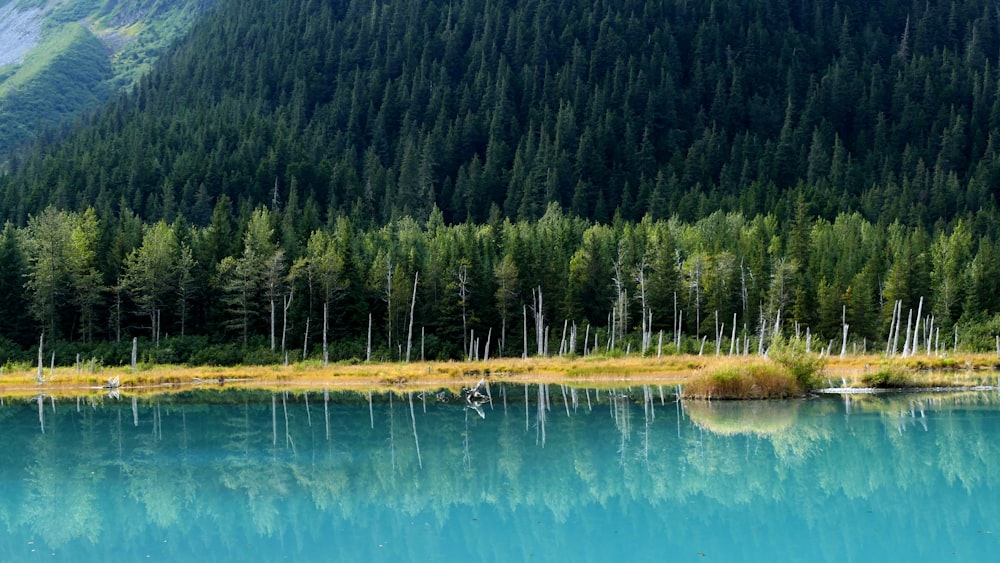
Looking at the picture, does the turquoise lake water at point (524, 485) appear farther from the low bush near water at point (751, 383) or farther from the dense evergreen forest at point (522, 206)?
the dense evergreen forest at point (522, 206)

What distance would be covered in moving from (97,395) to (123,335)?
28.3 meters

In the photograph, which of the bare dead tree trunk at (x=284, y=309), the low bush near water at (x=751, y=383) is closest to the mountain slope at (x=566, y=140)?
the bare dead tree trunk at (x=284, y=309)

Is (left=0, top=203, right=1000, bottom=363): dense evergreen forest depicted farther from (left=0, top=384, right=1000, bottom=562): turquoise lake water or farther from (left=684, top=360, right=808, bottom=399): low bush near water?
(left=0, top=384, right=1000, bottom=562): turquoise lake water

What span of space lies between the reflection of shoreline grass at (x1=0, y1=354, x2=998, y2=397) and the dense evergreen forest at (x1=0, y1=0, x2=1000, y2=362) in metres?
7.98

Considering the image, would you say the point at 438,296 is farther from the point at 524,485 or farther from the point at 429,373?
Result: the point at 524,485

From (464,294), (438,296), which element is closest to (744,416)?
(464,294)

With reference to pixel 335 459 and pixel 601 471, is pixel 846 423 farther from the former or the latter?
pixel 335 459

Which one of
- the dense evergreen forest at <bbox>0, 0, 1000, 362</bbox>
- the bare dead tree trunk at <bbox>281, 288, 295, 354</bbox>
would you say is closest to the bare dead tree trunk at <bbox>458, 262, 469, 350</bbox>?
the dense evergreen forest at <bbox>0, 0, 1000, 362</bbox>

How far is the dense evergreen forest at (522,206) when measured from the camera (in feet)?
282

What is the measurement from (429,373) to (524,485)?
1592 inches

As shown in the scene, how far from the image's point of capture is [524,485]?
86.5ft

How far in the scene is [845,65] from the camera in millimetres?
194000

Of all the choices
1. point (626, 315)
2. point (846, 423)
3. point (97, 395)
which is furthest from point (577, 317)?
point (846, 423)

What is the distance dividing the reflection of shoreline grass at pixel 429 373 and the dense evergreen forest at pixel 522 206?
798cm
